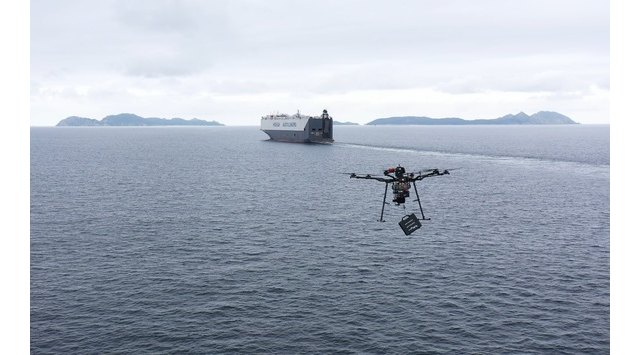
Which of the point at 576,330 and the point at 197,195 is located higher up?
the point at 197,195

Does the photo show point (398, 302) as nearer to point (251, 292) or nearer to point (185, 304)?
point (251, 292)

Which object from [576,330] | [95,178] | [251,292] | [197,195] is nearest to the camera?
[576,330]

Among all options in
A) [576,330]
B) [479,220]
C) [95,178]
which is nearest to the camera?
[576,330]

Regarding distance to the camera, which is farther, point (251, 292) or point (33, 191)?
point (33, 191)
